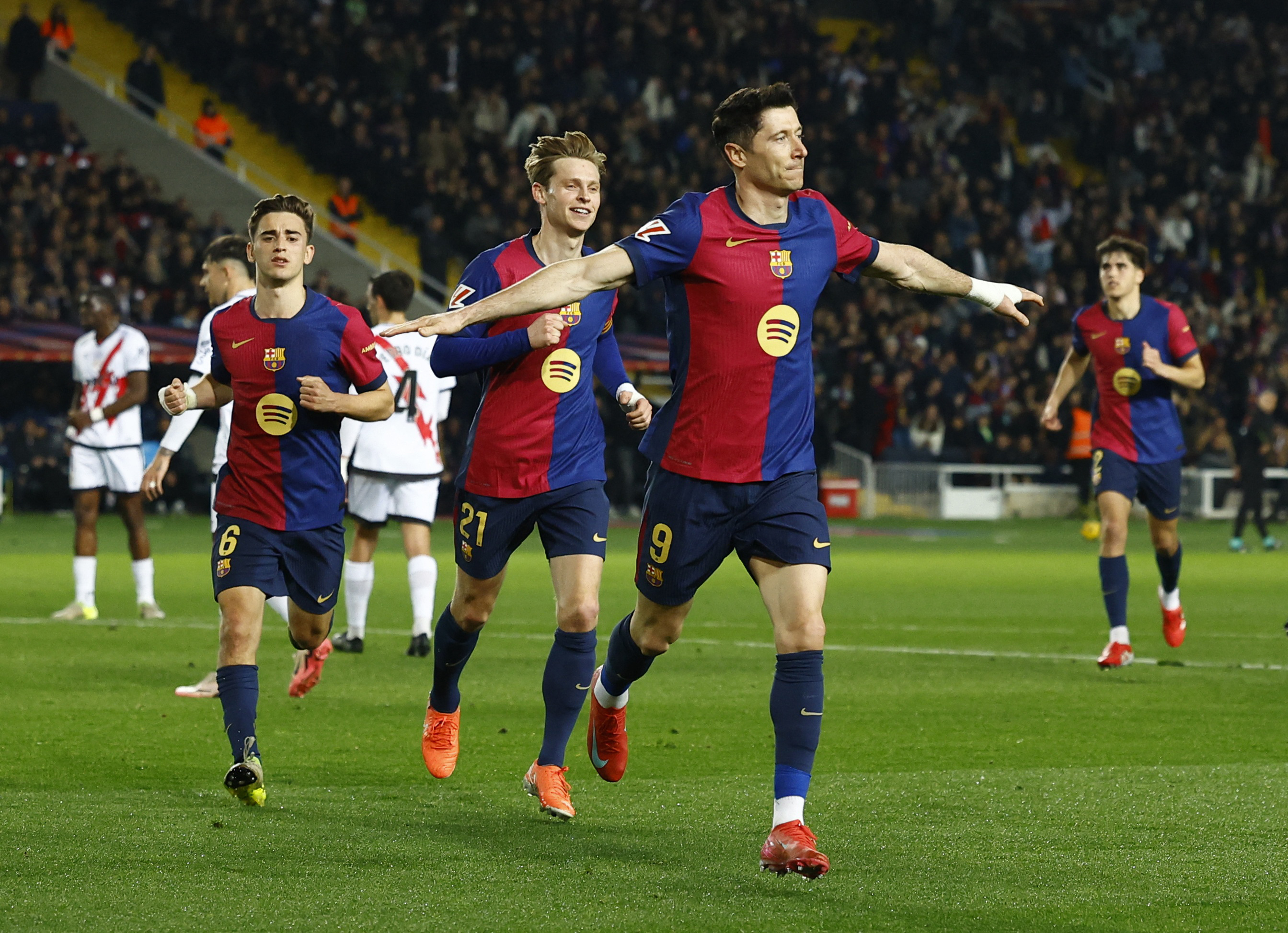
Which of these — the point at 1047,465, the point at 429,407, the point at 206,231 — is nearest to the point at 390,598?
the point at 429,407

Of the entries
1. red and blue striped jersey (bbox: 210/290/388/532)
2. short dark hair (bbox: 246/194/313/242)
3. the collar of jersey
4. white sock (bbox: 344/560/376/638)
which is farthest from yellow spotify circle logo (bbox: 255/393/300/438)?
white sock (bbox: 344/560/376/638)

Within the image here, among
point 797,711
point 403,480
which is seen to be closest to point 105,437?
point 403,480

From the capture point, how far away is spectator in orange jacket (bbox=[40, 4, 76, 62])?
103 ft

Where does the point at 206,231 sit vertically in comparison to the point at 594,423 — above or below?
above

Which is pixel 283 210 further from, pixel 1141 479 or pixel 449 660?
pixel 1141 479

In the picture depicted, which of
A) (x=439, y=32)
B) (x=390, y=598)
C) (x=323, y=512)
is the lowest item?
(x=390, y=598)

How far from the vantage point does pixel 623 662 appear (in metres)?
6.49

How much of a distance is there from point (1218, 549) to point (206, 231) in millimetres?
15545

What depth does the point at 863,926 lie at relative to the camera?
466cm

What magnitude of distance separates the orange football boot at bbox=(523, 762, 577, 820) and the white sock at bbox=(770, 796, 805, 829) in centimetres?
104

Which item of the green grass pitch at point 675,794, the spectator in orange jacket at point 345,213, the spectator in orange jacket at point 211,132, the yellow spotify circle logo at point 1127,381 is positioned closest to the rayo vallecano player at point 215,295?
the green grass pitch at point 675,794

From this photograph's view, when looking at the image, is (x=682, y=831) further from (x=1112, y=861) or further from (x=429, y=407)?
(x=429, y=407)

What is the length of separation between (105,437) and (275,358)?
678cm

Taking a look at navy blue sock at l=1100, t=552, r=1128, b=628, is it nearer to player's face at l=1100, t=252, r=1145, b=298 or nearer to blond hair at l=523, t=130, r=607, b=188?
player's face at l=1100, t=252, r=1145, b=298
